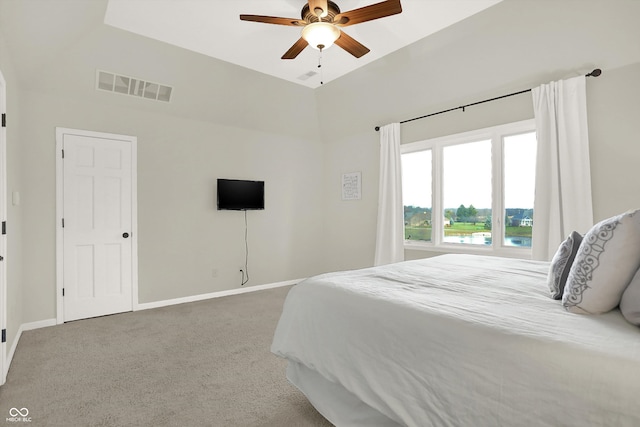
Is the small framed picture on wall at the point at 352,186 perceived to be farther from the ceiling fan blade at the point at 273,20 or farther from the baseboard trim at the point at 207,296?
the ceiling fan blade at the point at 273,20

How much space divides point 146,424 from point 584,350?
2111mm

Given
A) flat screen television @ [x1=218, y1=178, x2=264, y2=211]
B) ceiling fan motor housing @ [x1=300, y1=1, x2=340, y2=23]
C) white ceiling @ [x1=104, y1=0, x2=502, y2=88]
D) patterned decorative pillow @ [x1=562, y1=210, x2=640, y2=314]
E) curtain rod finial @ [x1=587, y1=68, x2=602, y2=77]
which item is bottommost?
patterned decorative pillow @ [x1=562, y1=210, x2=640, y2=314]

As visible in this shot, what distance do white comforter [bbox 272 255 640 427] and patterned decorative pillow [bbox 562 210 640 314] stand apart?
2.1 inches

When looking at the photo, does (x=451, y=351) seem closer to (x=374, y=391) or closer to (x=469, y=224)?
(x=374, y=391)

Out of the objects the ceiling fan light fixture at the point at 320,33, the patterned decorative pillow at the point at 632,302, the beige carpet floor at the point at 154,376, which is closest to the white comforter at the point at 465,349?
the patterned decorative pillow at the point at 632,302

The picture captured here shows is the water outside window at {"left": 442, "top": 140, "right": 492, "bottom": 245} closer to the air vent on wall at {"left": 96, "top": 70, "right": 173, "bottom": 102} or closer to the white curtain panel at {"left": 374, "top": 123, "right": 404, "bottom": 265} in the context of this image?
the white curtain panel at {"left": 374, "top": 123, "right": 404, "bottom": 265}

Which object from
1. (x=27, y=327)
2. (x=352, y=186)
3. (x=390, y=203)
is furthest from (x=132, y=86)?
(x=390, y=203)

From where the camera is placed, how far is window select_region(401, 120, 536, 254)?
359 centimetres

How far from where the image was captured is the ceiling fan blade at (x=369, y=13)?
2.18 metres

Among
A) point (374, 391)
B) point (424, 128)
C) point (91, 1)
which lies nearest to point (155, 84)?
point (91, 1)

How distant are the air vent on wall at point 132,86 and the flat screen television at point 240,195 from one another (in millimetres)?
1277

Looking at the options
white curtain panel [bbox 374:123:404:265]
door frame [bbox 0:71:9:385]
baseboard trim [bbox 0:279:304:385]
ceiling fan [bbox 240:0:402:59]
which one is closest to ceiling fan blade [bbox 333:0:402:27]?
ceiling fan [bbox 240:0:402:59]

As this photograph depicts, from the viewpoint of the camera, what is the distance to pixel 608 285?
4.00 feet

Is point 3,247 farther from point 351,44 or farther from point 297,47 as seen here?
point 351,44
